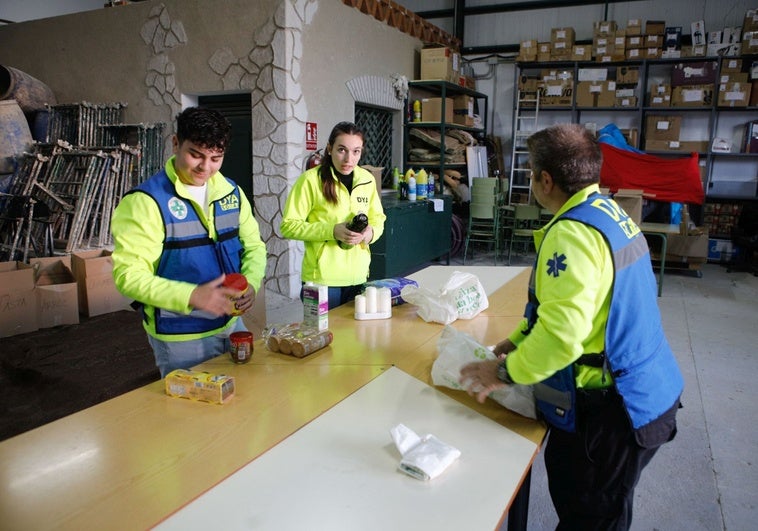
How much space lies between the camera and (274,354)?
1.98 meters

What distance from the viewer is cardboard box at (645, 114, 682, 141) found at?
26.1 feet

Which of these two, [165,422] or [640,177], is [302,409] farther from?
[640,177]

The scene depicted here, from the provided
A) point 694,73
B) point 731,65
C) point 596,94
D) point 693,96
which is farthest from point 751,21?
point 596,94

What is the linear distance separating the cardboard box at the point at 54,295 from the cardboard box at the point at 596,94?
7191 millimetres

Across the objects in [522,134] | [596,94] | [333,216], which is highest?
[596,94]

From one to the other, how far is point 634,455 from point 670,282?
19.5 ft

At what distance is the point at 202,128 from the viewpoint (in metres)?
1.72

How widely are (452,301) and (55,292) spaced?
12.2 ft

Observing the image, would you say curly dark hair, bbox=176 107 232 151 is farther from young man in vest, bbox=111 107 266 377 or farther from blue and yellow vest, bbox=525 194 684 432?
blue and yellow vest, bbox=525 194 684 432

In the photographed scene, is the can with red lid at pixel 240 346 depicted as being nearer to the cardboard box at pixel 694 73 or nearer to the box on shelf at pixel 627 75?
the box on shelf at pixel 627 75

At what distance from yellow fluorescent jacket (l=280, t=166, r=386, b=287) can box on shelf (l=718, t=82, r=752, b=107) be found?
7.05 meters

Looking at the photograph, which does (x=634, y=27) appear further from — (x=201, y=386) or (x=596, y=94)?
(x=201, y=386)

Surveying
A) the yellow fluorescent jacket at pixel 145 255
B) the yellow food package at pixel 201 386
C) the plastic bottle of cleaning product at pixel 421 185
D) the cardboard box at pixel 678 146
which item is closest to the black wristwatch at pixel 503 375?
the yellow food package at pixel 201 386

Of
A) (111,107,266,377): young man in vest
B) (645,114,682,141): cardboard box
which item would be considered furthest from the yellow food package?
(645,114,682,141): cardboard box
